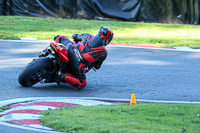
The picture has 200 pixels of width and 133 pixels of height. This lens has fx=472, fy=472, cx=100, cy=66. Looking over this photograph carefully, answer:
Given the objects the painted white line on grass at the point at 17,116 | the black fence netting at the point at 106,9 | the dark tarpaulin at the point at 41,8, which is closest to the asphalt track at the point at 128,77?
the painted white line on grass at the point at 17,116

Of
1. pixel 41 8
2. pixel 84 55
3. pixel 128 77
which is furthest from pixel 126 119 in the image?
pixel 41 8

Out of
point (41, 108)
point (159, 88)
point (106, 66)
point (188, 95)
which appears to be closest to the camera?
point (41, 108)

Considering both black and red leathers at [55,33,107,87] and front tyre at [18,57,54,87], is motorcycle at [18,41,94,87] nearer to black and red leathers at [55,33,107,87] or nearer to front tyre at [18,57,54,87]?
front tyre at [18,57,54,87]

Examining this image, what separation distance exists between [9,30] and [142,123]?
48.6ft

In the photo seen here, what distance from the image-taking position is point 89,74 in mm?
11016

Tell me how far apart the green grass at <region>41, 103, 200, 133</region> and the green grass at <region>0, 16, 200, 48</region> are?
415 inches

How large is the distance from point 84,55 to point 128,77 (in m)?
1.97

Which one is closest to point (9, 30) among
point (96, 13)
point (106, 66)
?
point (96, 13)

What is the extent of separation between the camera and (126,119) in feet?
20.9

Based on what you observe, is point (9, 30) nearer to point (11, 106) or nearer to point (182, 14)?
point (182, 14)

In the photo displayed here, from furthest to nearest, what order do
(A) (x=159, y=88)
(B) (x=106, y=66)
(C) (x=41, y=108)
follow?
1. (B) (x=106, y=66)
2. (A) (x=159, y=88)
3. (C) (x=41, y=108)

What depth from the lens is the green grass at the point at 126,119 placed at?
588cm

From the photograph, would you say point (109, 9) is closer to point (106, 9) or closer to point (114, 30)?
point (106, 9)

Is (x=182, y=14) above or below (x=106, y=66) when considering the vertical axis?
above
